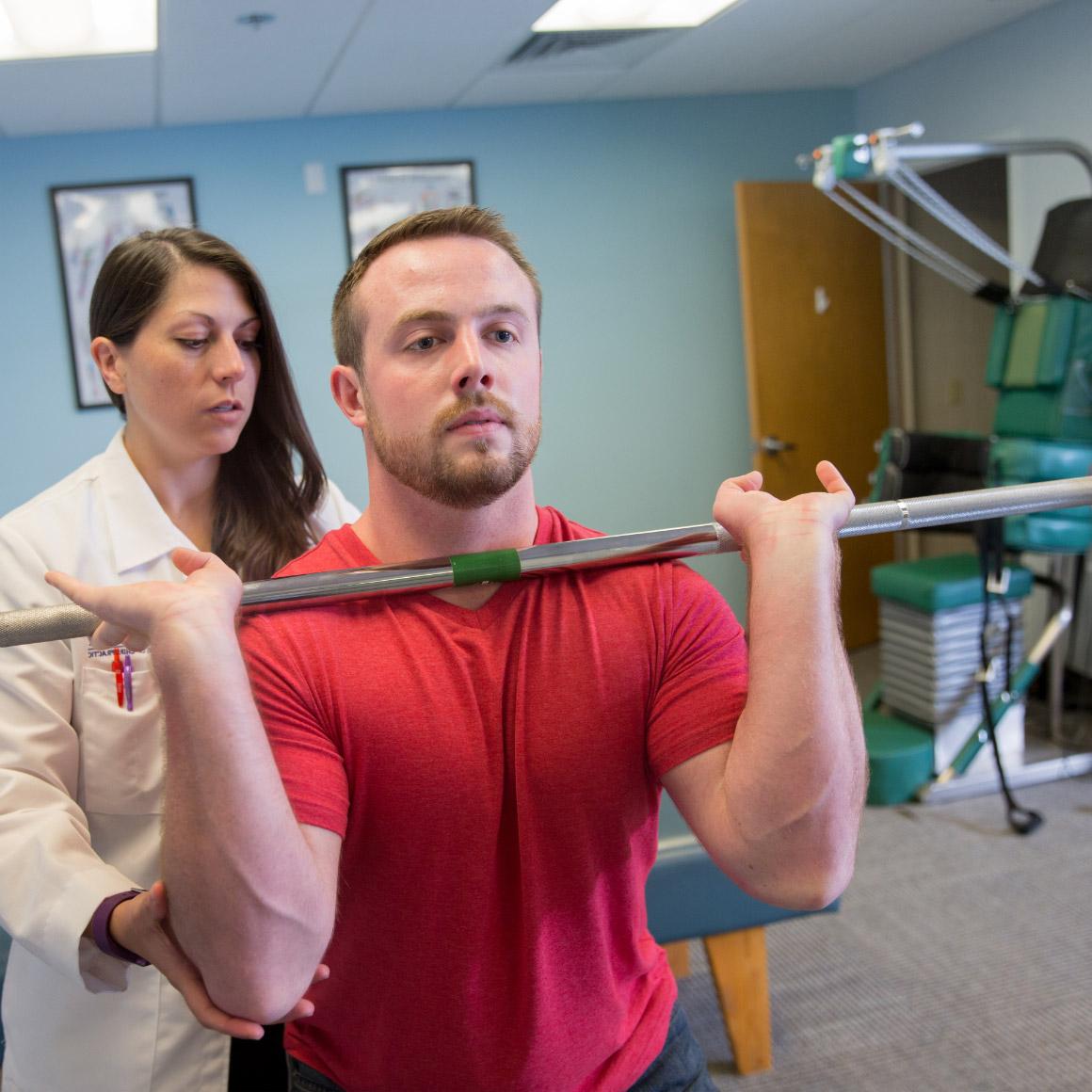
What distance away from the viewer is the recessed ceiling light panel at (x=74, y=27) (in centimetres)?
307

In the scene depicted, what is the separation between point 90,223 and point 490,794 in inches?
160

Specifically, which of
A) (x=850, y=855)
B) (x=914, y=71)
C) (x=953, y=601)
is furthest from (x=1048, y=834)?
(x=914, y=71)

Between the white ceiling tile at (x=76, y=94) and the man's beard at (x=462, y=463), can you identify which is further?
the white ceiling tile at (x=76, y=94)

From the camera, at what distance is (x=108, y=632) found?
975 mm

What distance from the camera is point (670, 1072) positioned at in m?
1.24

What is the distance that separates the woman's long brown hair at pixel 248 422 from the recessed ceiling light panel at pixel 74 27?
6.65 feet

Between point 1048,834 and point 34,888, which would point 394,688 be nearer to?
point 34,888

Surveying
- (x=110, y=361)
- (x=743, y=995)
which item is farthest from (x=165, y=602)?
(x=743, y=995)

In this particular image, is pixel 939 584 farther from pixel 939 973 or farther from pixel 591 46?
pixel 591 46

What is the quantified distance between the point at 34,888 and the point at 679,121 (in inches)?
178

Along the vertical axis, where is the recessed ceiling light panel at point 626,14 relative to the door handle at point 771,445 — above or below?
above

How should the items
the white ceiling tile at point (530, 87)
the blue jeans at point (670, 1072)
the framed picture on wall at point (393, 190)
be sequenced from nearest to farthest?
the blue jeans at point (670, 1072) < the white ceiling tile at point (530, 87) < the framed picture on wall at point (393, 190)

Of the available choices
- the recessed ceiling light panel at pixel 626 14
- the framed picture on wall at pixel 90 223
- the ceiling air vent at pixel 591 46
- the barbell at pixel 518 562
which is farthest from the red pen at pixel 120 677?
the framed picture on wall at pixel 90 223

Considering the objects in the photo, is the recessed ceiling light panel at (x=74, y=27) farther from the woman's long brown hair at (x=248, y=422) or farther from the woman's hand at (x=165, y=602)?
the woman's hand at (x=165, y=602)
